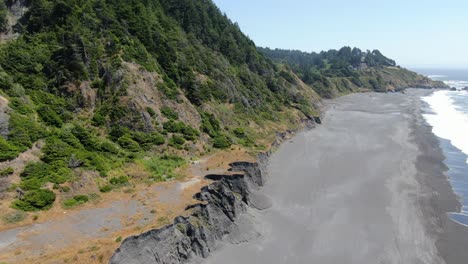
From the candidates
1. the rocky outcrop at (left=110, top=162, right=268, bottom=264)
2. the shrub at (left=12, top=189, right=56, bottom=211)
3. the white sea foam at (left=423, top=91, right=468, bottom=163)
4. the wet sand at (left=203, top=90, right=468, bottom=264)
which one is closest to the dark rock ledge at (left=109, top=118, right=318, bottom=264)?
the rocky outcrop at (left=110, top=162, right=268, bottom=264)

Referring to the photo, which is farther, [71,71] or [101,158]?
[71,71]

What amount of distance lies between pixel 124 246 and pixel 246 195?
679 inches

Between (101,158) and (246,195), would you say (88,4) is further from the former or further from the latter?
(246,195)

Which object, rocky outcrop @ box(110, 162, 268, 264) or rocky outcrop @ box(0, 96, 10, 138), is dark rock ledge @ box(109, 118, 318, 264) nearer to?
rocky outcrop @ box(110, 162, 268, 264)

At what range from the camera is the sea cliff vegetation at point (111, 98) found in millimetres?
35250

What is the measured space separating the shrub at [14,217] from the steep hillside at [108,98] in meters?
1.03

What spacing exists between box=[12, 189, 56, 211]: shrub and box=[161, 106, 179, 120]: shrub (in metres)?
23.5

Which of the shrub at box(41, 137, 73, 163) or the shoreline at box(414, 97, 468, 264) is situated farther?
the shrub at box(41, 137, 73, 163)

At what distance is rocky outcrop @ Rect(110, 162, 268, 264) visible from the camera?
82.1 feet

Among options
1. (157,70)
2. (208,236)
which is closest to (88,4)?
(157,70)

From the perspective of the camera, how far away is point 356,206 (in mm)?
38781

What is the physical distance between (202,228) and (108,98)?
28.0 meters

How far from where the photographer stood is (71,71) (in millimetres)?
47906

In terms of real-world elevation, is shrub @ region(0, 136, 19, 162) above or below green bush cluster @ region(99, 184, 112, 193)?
above
